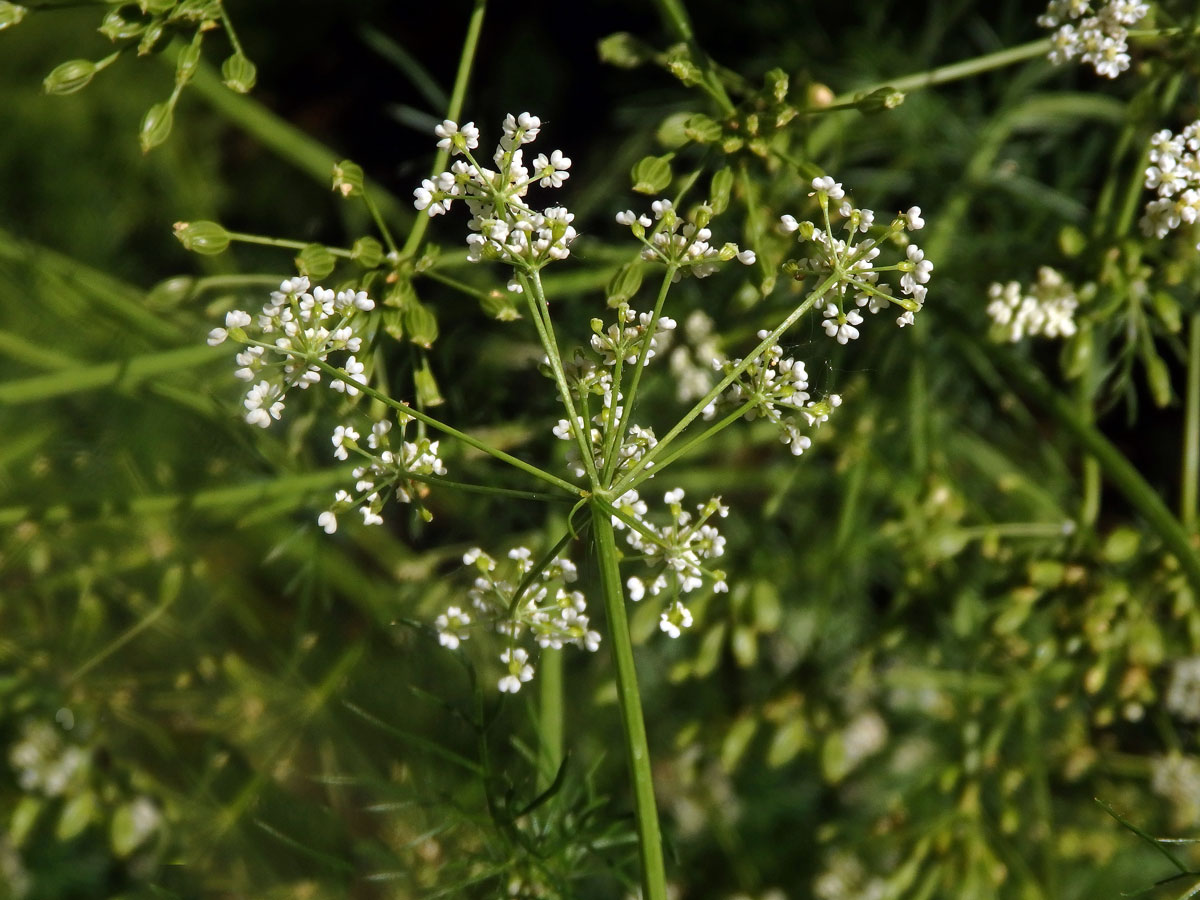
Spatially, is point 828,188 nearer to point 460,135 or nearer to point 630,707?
point 460,135

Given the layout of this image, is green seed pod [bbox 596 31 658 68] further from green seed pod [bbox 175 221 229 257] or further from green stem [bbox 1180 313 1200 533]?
green stem [bbox 1180 313 1200 533]

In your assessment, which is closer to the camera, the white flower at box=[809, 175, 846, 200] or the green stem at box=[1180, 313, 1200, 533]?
the white flower at box=[809, 175, 846, 200]

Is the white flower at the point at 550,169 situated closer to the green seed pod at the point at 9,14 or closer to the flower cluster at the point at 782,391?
the flower cluster at the point at 782,391

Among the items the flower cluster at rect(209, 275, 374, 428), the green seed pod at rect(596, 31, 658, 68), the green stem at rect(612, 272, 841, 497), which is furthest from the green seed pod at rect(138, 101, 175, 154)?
the green stem at rect(612, 272, 841, 497)

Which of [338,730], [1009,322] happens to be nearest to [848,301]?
[1009,322]

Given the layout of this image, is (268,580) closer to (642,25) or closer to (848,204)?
(642,25)

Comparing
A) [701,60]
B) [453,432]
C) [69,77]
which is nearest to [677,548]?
[453,432]
